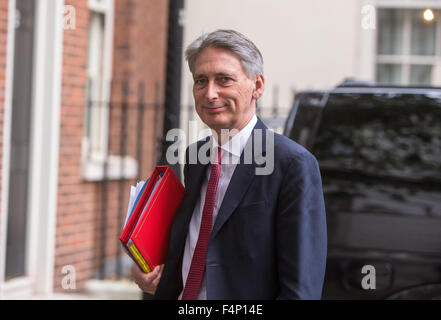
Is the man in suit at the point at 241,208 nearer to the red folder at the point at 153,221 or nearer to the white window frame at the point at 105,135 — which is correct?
the red folder at the point at 153,221

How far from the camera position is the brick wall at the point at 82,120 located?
706 centimetres

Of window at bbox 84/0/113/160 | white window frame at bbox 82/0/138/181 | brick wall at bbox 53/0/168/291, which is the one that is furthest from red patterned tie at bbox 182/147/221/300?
window at bbox 84/0/113/160

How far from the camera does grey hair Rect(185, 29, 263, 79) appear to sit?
7.09 feet

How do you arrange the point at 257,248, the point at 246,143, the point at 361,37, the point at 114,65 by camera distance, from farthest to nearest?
the point at 361,37, the point at 114,65, the point at 246,143, the point at 257,248

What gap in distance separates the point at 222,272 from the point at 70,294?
5232 millimetres

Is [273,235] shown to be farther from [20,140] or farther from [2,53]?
[20,140]

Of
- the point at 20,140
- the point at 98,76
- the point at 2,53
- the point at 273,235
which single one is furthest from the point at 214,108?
the point at 98,76

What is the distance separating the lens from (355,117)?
3818 mm

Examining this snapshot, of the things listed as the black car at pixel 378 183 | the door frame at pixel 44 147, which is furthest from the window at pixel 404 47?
the black car at pixel 378 183

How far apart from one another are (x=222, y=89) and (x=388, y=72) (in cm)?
790

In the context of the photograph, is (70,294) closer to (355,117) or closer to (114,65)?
(114,65)

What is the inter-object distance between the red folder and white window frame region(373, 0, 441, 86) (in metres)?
7.74

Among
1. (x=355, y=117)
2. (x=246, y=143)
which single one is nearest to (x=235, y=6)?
(x=355, y=117)

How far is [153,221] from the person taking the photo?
226 cm
